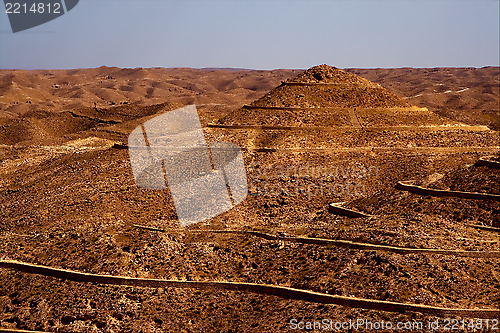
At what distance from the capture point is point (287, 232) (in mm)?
24031

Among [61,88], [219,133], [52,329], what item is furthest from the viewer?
[61,88]

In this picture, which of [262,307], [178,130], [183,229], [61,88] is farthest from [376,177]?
[61,88]

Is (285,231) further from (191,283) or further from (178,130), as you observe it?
(178,130)

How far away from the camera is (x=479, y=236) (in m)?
21.7

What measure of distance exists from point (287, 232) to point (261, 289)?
4.43 m

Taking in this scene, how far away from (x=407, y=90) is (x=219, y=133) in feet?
369

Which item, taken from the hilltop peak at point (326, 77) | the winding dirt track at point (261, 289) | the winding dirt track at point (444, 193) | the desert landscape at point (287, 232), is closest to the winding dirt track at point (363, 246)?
the desert landscape at point (287, 232)

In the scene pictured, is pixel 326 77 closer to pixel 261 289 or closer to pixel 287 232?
pixel 287 232

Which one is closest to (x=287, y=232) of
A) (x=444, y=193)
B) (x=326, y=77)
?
(x=444, y=193)

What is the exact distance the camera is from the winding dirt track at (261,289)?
1688 cm

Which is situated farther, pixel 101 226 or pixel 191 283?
pixel 101 226

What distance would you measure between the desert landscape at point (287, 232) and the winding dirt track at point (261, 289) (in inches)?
2.2

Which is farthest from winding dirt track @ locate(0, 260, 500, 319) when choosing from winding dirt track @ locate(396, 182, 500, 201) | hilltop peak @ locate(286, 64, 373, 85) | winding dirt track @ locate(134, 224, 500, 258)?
hilltop peak @ locate(286, 64, 373, 85)

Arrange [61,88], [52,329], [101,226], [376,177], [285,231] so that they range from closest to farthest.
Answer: [52,329], [285,231], [101,226], [376,177], [61,88]
